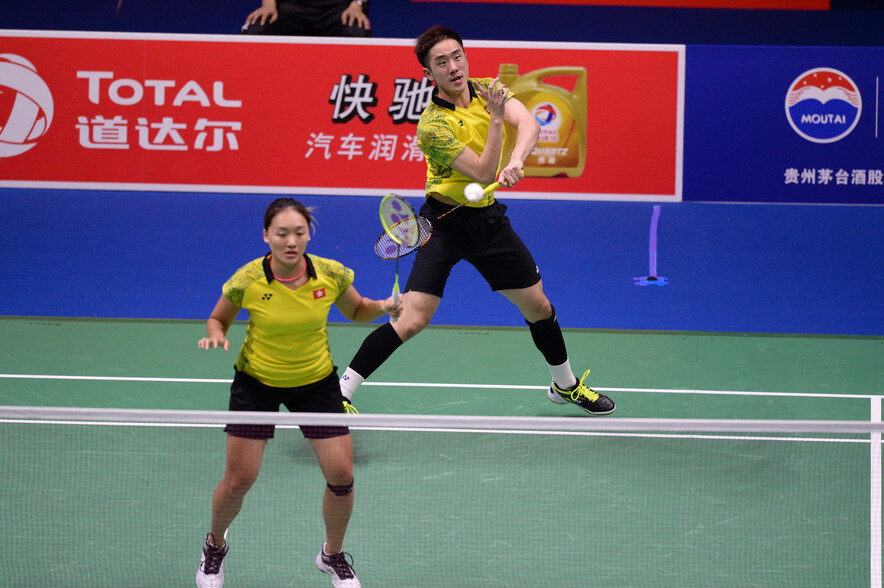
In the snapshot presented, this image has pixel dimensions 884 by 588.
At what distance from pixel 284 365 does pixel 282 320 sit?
17 cm

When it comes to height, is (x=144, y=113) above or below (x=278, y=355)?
above

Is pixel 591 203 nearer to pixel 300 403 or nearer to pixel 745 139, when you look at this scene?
pixel 745 139

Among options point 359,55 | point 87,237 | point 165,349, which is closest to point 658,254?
point 359,55

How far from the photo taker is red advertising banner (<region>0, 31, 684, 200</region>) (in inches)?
417

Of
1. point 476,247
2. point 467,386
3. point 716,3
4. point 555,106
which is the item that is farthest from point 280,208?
point 716,3

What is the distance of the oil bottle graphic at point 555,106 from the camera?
10.5 metres

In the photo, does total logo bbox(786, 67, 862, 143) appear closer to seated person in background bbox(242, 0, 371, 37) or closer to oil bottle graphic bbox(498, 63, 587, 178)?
oil bottle graphic bbox(498, 63, 587, 178)

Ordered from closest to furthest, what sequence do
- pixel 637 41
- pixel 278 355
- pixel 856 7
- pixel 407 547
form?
pixel 278 355, pixel 407 547, pixel 637 41, pixel 856 7

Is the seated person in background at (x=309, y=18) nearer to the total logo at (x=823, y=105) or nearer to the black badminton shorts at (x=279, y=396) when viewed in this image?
the total logo at (x=823, y=105)

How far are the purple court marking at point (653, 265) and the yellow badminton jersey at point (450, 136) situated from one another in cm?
360

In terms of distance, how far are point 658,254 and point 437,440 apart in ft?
15.3

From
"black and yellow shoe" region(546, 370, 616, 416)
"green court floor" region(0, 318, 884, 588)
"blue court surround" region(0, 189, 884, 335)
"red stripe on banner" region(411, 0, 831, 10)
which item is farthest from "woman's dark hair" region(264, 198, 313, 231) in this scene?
"red stripe on banner" region(411, 0, 831, 10)

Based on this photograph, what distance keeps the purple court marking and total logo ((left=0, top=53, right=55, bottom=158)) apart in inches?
243

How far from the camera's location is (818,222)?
33.8 ft
